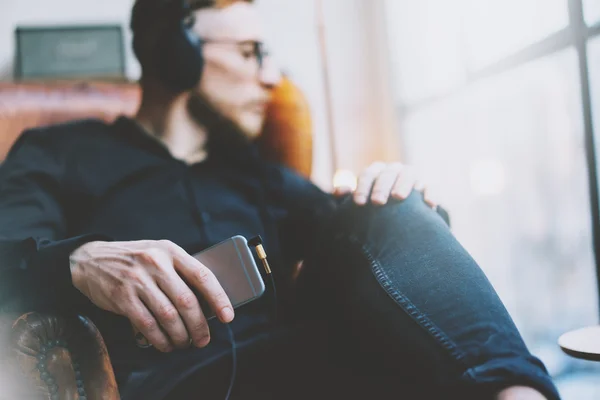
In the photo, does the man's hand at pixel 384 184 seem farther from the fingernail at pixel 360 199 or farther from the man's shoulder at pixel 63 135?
the man's shoulder at pixel 63 135

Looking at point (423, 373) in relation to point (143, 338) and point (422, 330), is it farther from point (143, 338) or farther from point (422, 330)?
point (143, 338)

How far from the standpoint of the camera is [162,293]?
1.40 ft

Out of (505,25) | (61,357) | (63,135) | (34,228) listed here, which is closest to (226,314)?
(61,357)

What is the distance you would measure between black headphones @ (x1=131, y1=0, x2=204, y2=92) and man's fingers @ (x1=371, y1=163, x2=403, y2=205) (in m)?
0.42

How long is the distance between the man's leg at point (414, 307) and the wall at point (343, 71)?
1.20 meters

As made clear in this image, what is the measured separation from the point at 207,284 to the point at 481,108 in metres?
1.71

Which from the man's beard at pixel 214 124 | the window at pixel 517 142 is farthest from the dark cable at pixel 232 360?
the window at pixel 517 142

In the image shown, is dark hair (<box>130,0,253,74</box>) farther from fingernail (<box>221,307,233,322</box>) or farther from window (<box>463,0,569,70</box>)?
window (<box>463,0,569,70</box>)

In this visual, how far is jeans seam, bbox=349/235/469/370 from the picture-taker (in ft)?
1.43

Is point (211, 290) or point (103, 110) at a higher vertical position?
point (103, 110)

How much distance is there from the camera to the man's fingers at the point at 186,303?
424 mm

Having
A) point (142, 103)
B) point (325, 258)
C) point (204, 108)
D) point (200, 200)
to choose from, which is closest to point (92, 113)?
point (142, 103)

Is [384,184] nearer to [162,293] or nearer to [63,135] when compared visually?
[162,293]

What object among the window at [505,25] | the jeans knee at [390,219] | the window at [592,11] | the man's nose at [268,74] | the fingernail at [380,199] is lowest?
the jeans knee at [390,219]
